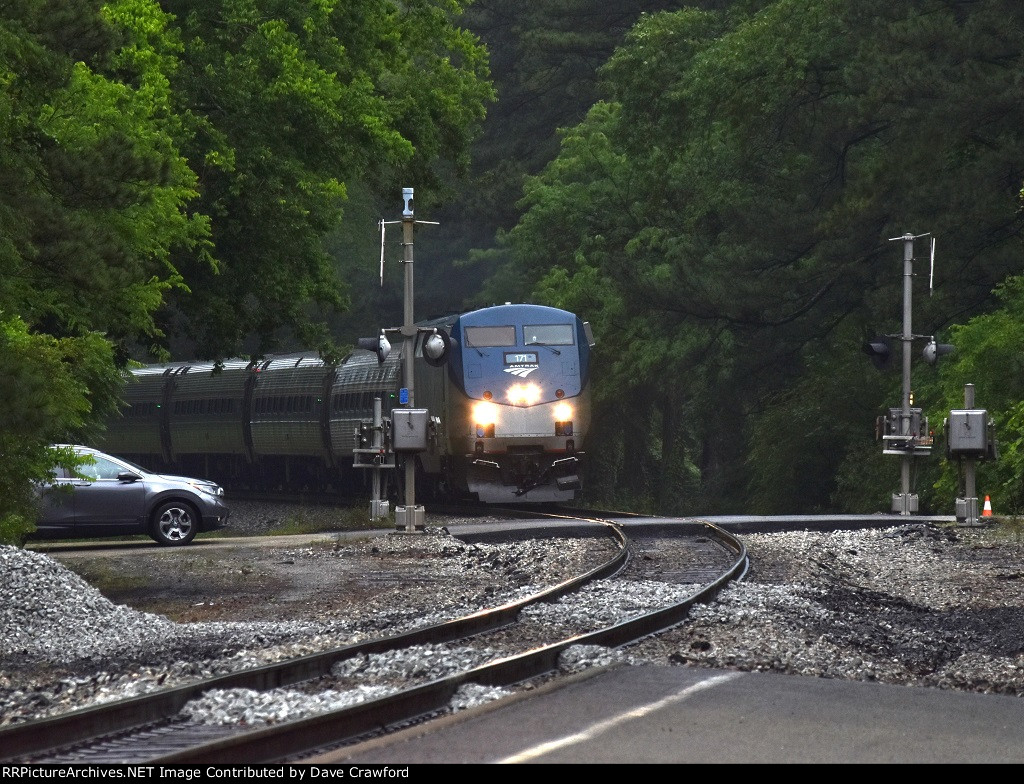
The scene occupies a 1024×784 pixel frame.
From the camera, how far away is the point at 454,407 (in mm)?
34312

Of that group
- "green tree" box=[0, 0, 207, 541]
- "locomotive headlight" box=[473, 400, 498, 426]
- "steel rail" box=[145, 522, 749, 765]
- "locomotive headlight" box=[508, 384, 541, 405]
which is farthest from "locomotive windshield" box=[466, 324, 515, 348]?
"steel rail" box=[145, 522, 749, 765]

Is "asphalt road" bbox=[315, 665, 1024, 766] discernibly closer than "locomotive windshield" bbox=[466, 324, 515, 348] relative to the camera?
Yes

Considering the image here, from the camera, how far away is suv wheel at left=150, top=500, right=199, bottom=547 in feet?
80.5

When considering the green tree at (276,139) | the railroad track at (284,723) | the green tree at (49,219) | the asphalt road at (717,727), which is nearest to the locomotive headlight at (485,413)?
the green tree at (276,139)

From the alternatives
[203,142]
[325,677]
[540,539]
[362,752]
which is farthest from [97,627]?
[203,142]

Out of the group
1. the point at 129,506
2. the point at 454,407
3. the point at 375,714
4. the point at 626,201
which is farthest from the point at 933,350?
the point at 626,201

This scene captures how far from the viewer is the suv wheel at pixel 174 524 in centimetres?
2453

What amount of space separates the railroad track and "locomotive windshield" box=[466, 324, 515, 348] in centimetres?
2048

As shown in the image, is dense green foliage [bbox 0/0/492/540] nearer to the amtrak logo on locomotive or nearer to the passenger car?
the passenger car

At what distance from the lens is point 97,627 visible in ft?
46.7

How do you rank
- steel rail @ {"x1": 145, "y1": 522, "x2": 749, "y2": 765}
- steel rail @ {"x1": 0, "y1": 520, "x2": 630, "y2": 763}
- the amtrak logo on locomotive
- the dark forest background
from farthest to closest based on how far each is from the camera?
the amtrak logo on locomotive → the dark forest background → steel rail @ {"x1": 0, "y1": 520, "x2": 630, "y2": 763} → steel rail @ {"x1": 145, "y1": 522, "x2": 749, "y2": 765}

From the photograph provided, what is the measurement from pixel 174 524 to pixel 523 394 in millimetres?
10714

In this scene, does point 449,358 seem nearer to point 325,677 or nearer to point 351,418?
point 351,418

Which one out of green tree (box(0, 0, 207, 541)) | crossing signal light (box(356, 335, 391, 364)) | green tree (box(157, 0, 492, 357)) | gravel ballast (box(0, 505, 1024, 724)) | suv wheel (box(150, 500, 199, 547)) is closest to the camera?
gravel ballast (box(0, 505, 1024, 724))
